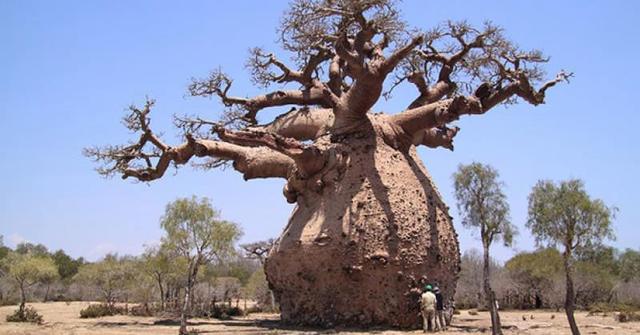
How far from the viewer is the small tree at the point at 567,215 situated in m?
12.8

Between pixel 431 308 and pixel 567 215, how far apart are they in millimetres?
5447

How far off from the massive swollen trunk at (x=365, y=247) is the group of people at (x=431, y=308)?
177 millimetres

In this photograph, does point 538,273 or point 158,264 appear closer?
point 158,264

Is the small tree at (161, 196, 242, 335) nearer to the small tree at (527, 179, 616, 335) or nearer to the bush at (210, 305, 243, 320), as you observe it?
the bush at (210, 305, 243, 320)

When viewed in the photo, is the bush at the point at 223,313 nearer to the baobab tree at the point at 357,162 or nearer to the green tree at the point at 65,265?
the baobab tree at the point at 357,162

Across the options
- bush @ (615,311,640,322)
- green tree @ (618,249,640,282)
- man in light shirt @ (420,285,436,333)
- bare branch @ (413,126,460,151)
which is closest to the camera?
man in light shirt @ (420,285,436,333)

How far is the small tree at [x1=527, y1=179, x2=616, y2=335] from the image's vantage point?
42.0ft

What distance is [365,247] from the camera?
9.41 meters

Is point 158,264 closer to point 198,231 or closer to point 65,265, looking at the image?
point 198,231

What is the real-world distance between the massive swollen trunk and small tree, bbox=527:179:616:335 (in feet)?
9.31

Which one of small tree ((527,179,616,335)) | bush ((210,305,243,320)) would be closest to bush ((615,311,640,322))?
small tree ((527,179,616,335))

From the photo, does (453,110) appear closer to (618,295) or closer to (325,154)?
(325,154)

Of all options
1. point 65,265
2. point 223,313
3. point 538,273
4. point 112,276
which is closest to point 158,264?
point 223,313

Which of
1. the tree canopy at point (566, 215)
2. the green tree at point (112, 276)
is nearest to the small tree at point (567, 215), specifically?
the tree canopy at point (566, 215)
